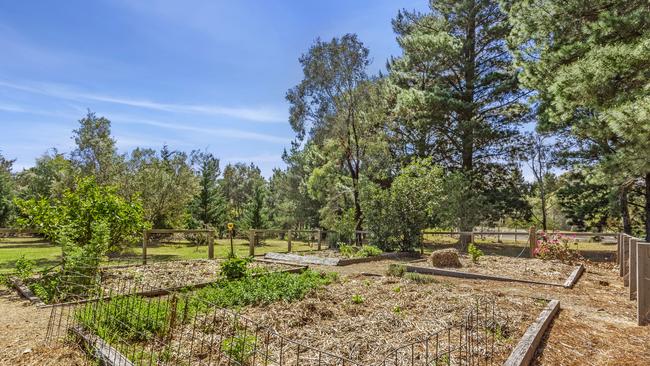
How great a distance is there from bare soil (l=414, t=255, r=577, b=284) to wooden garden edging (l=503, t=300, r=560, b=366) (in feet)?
11.9

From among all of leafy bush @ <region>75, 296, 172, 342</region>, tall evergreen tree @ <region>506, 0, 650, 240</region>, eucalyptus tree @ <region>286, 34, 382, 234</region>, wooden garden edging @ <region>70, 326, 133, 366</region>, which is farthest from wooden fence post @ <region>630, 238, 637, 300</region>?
eucalyptus tree @ <region>286, 34, 382, 234</region>

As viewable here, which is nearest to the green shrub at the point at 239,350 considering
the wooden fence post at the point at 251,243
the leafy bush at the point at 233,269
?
the leafy bush at the point at 233,269

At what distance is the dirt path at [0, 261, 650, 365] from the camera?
3.67m

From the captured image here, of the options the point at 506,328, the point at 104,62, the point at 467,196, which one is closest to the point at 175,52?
the point at 104,62

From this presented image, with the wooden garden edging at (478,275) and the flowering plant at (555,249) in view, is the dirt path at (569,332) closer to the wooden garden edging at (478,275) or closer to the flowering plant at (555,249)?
the wooden garden edging at (478,275)

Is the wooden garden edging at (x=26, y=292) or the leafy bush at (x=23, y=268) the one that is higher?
the leafy bush at (x=23, y=268)

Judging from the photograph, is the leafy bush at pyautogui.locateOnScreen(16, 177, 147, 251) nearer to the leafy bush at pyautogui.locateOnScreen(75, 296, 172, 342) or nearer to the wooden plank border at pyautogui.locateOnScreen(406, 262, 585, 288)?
the leafy bush at pyautogui.locateOnScreen(75, 296, 172, 342)

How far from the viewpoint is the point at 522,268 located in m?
9.60

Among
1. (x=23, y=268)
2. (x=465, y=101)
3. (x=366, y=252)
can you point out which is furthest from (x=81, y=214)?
(x=465, y=101)

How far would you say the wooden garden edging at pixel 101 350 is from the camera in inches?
127

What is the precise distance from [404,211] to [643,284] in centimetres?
871

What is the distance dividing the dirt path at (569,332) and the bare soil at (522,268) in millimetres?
1011

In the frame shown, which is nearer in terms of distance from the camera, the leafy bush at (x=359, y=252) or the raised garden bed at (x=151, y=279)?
the raised garden bed at (x=151, y=279)

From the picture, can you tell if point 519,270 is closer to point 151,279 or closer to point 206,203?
point 151,279
